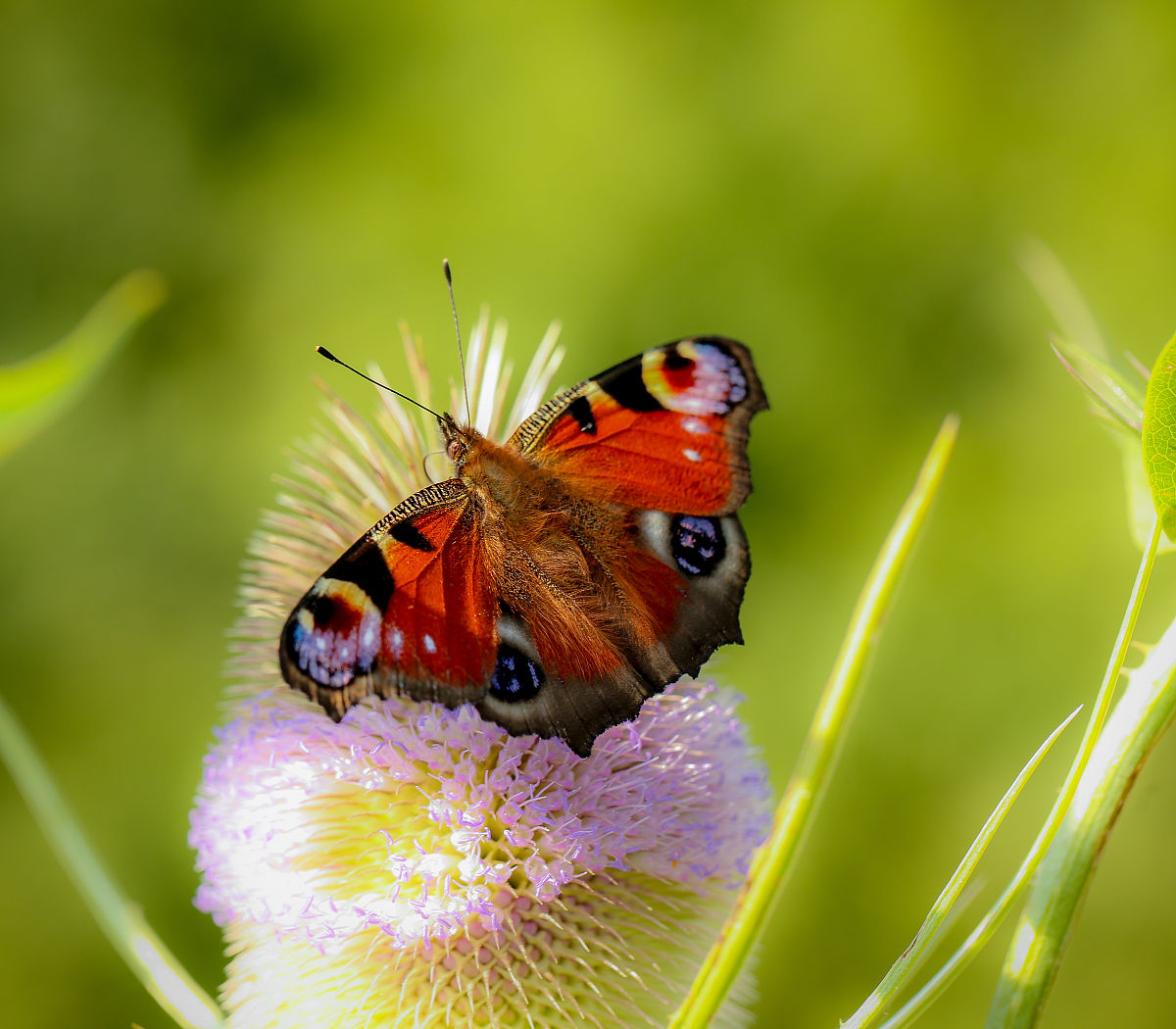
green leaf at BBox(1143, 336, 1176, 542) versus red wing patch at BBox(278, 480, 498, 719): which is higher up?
green leaf at BBox(1143, 336, 1176, 542)

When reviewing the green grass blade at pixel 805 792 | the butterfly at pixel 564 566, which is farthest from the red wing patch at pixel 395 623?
the green grass blade at pixel 805 792

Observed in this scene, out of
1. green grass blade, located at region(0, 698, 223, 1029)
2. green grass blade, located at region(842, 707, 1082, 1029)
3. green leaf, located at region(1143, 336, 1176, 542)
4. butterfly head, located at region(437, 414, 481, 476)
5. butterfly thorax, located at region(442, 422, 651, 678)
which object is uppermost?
green leaf, located at region(1143, 336, 1176, 542)

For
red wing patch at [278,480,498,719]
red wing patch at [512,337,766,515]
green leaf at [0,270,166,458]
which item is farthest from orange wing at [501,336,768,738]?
green leaf at [0,270,166,458]

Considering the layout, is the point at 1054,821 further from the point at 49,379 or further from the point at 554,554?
the point at 49,379

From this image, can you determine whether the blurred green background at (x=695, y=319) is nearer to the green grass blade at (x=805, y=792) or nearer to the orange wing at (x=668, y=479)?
the orange wing at (x=668, y=479)

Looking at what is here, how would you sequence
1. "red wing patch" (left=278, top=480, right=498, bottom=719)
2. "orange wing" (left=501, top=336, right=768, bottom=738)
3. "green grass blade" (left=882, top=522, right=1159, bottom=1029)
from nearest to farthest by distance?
"green grass blade" (left=882, top=522, right=1159, bottom=1029)
"red wing patch" (left=278, top=480, right=498, bottom=719)
"orange wing" (left=501, top=336, right=768, bottom=738)

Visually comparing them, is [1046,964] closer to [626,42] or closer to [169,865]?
A: [169,865]

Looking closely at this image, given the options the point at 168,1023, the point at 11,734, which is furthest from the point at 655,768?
the point at 168,1023

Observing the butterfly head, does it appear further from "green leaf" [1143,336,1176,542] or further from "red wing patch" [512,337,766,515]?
"green leaf" [1143,336,1176,542]

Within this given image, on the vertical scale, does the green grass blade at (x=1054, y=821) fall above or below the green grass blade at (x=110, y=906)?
above
